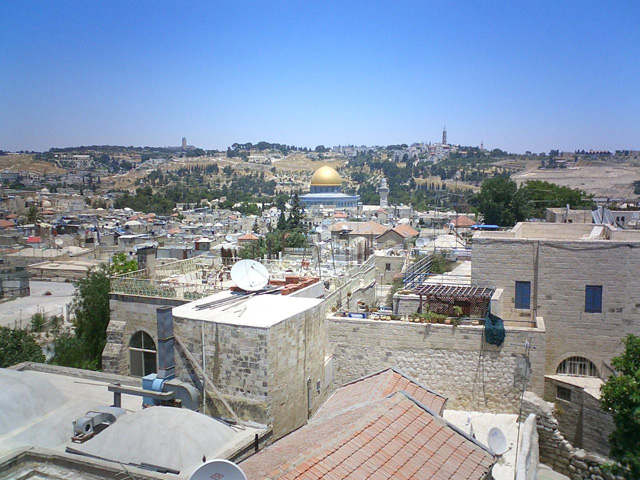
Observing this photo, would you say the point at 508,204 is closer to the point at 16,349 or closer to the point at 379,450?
the point at 16,349

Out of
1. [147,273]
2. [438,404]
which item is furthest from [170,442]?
[147,273]

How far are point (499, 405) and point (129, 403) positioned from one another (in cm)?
748

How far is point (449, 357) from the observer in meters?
12.0

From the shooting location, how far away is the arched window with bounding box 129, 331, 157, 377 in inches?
601

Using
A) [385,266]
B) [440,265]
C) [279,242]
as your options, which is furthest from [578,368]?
[279,242]

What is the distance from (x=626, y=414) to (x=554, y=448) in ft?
6.53

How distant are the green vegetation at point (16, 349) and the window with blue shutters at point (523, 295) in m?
13.5

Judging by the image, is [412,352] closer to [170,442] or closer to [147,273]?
[170,442]

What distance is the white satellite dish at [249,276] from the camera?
12.3 m

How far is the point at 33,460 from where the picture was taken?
23.2ft

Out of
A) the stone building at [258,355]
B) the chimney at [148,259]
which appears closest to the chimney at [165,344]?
the stone building at [258,355]

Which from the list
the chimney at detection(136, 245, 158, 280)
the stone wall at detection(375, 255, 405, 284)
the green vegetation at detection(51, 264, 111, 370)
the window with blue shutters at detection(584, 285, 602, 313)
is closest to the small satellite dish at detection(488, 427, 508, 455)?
the window with blue shutters at detection(584, 285, 602, 313)

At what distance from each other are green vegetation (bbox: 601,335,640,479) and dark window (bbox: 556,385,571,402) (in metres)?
1.43

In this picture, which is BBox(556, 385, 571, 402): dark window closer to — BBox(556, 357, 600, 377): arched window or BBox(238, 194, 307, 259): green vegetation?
BBox(556, 357, 600, 377): arched window
